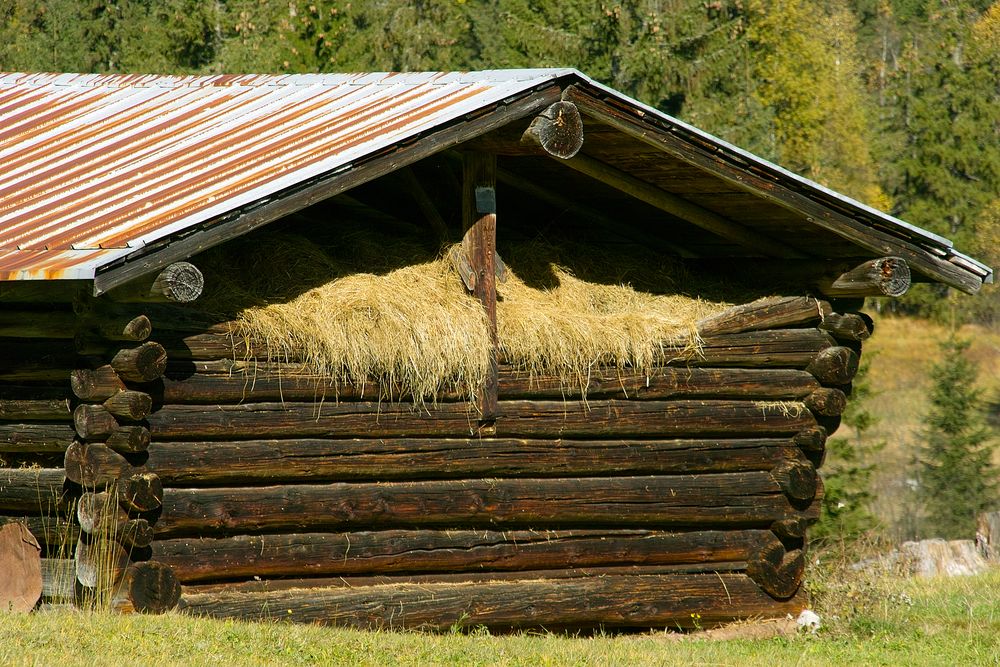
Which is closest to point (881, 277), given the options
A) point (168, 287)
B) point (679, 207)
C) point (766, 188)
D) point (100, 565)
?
point (766, 188)

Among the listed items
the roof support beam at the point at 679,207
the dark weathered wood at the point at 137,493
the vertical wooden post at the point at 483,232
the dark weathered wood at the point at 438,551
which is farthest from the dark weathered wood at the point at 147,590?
the roof support beam at the point at 679,207

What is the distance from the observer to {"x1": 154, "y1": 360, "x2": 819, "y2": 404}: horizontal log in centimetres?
866

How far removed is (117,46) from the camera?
3756cm

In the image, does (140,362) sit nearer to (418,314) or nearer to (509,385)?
(418,314)

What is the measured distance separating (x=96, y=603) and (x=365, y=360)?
2.41 metres

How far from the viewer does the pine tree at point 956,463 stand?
93.1 ft

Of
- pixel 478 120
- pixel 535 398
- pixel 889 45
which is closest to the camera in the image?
pixel 478 120

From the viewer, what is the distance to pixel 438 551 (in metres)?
9.46

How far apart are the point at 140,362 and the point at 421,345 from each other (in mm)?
A: 2058

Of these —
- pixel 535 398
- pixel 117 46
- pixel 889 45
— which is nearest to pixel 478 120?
pixel 535 398

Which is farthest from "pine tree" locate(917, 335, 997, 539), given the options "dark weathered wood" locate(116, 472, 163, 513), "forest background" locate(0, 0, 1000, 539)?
"dark weathered wood" locate(116, 472, 163, 513)

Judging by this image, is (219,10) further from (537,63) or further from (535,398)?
(535,398)

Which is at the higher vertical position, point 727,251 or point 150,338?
point 727,251

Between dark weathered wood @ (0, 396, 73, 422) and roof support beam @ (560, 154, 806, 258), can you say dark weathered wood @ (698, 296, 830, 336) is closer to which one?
roof support beam @ (560, 154, 806, 258)
